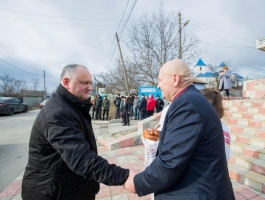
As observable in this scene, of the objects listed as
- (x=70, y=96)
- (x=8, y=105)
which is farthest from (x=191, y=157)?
(x=8, y=105)

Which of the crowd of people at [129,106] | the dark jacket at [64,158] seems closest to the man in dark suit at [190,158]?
the dark jacket at [64,158]

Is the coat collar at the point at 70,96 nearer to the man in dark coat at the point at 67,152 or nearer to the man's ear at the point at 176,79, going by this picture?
the man in dark coat at the point at 67,152

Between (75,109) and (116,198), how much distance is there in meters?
1.98

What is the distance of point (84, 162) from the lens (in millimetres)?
1138

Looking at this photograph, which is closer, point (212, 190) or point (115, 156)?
point (212, 190)

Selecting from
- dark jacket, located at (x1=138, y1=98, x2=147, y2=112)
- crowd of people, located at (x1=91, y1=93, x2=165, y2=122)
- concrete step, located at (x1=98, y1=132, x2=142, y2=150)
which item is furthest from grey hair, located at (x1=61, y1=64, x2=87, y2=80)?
dark jacket, located at (x1=138, y1=98, x2=147, y2=112)

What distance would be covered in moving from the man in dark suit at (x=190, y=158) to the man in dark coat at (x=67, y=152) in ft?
1.16

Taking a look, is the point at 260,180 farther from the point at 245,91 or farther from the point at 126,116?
the point at 245,91

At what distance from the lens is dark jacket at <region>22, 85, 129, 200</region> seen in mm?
1146

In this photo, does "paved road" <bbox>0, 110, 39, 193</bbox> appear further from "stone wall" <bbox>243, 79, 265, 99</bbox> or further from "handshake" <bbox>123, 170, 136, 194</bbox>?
"stone wall" <bbox>243, 79, 265, 99</bbox>

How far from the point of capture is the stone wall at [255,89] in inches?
417

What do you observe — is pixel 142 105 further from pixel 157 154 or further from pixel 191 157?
pixel 191 157

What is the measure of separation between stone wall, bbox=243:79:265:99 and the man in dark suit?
39.9 ft

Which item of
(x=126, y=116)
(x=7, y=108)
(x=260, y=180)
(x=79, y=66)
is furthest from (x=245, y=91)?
(x=7, y=108)
